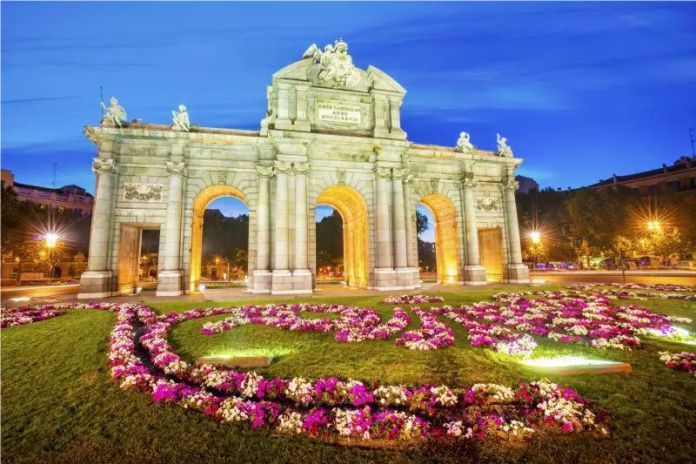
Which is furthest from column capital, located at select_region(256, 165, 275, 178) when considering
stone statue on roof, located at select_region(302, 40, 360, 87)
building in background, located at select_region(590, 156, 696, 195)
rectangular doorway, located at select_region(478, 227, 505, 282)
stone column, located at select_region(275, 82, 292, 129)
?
building in background, located at select_region(590, 156, 696, 195)

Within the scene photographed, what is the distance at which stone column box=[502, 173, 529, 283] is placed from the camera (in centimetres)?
2780

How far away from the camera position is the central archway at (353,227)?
26141mm

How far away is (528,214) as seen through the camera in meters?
69.1

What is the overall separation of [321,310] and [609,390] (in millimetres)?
10187

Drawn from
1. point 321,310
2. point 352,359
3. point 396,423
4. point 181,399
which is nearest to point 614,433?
point 396,423

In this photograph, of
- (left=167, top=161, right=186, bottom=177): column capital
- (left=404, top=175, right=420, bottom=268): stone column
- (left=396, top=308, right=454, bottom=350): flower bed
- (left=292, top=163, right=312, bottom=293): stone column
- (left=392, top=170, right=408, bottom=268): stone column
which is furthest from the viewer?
(left=404, top=175, right=420, bottom=268): stone column

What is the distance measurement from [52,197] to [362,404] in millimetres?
95152

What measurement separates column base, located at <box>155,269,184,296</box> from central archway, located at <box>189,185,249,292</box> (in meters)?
1.65

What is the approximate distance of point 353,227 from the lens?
29609 mm

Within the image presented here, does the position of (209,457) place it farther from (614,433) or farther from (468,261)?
(468,261)

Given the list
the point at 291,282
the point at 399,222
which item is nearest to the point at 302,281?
the point at 291,282

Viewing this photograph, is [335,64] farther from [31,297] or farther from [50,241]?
[50,241]

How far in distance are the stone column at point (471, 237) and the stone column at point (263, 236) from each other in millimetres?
16544

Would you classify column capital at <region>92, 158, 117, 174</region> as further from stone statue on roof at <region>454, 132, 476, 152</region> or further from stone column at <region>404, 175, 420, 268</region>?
stone statue on roof at <region>454, 132, 476, 152</region>
